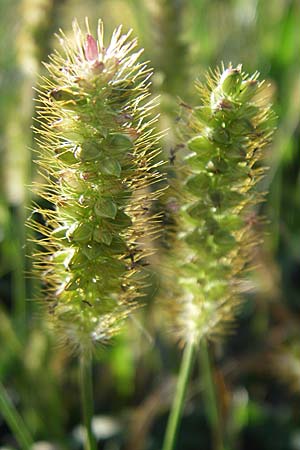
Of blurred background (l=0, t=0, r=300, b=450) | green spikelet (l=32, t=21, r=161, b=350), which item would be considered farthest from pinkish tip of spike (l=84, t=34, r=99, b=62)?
blurred background (l=0, t=0, r=300, b=450)

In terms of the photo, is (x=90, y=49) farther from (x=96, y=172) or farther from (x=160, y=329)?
(x=160, y=329)

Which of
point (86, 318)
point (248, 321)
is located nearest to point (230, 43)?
point (248, 321)

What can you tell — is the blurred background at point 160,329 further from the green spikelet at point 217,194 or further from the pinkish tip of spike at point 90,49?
the pinkish tip of spike at point 90,49

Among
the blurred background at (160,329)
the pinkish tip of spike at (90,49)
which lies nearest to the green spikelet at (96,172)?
the pinkish tip of spike at (90,49)

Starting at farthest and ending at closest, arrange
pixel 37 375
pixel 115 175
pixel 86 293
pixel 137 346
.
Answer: pixel 137 346 → pixel 37 375 → pixel 86 293 → pixel 115 175

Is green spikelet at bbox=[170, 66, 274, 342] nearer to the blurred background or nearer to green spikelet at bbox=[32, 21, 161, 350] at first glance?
green spikelet at bbox=[32, 21, 161, 350]

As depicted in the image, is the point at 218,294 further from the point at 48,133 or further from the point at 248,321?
the point at 248,321
